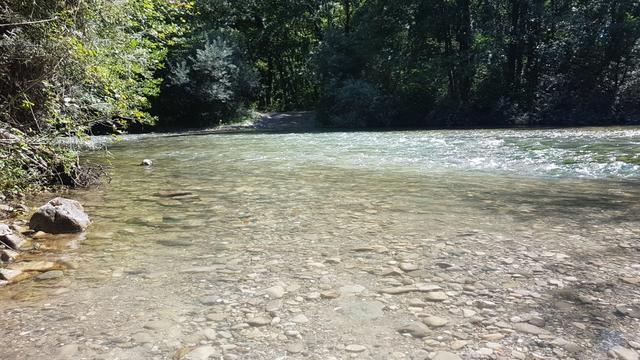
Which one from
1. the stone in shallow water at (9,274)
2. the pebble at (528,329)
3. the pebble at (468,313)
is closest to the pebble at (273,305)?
the pebble at (468,313)

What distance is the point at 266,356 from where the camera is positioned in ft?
9.64

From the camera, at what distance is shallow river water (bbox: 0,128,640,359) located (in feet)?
10.1

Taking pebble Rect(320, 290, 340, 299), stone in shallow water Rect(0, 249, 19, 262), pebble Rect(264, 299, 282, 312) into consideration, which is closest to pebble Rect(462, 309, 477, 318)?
pebble Rect(320, 290, 340, 299)

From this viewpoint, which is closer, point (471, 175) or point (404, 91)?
point (471, 175)

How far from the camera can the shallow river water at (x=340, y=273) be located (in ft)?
10.1

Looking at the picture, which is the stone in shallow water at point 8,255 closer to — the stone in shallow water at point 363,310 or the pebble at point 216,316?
the pebble at point 216,316

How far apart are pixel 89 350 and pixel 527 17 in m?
28.3

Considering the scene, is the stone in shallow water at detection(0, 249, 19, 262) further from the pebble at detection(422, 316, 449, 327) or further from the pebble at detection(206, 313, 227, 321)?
the pebble at detection(422, 316, 449, 327)

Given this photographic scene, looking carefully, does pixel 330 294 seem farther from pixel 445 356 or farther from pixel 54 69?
pixel 54 69

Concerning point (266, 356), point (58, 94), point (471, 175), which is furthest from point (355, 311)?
point (471, 175)

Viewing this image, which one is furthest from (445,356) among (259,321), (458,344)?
(259,321)

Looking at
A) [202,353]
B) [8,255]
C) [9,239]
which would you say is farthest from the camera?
[9,239]

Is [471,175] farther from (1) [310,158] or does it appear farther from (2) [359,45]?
(2) [359,45]

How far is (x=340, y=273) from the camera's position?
4.31 metres
